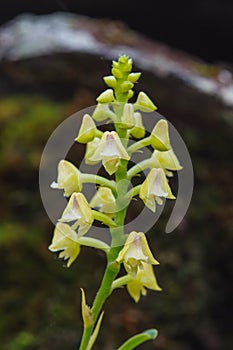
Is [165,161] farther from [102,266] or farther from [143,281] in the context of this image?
[102,266]

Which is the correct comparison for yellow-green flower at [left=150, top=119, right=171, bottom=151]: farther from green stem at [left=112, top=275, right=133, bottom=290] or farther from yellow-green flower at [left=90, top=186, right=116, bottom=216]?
green stem at [left=112, top=275, right=133, bottom=290]

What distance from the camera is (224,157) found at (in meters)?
2.05

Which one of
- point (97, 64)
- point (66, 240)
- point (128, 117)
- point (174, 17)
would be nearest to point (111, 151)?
point (128, 117)

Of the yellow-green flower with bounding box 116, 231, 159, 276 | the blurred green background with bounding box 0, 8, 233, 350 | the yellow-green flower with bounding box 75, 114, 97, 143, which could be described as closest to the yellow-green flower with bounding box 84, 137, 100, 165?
the yellow-green flower with bounding box 75, 114, 97, 143

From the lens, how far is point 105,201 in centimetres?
86

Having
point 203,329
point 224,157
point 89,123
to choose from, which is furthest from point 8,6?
point 89,123

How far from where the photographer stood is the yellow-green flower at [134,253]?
76 centimetres

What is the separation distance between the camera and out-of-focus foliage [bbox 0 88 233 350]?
→ 166 cm

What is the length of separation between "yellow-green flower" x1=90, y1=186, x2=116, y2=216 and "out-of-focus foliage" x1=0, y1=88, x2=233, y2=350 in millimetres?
904

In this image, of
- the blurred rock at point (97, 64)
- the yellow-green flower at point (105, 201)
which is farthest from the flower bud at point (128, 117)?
the blurred rock at point (97, 64)

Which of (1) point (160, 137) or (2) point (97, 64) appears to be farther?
(2) point (97, 64)

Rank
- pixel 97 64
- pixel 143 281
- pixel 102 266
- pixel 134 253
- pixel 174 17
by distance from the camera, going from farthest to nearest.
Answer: pixel 174 17 < pixel 97 64 < pixel 102 266 < pixel 143 281 < pixel 134 253

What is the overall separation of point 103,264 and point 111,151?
1074 mm

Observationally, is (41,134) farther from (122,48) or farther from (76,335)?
(76,335)
